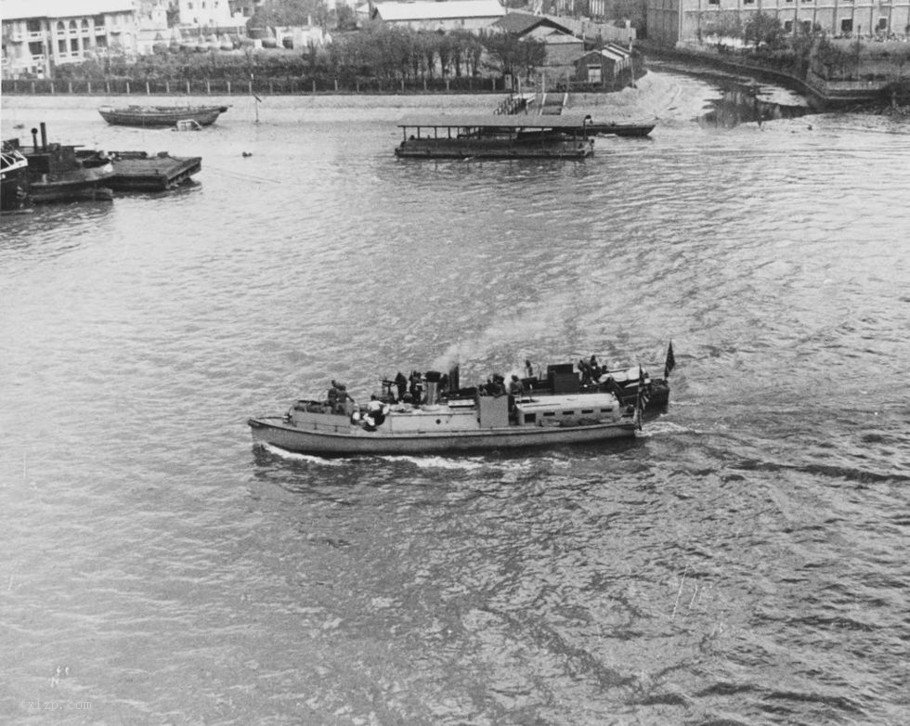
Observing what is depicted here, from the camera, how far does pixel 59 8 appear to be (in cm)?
18112

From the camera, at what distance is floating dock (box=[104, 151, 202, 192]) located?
97.4m

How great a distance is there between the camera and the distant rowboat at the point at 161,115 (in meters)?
136

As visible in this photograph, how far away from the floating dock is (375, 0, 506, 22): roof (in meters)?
72.6

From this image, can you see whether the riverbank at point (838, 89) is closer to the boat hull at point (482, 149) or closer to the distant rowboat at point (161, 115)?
the boat hull at point (482, 149)

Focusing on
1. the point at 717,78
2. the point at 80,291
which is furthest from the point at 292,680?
the point at 717,78

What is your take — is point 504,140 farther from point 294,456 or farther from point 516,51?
point 294,456

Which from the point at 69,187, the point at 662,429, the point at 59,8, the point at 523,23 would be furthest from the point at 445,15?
the point at 662,429

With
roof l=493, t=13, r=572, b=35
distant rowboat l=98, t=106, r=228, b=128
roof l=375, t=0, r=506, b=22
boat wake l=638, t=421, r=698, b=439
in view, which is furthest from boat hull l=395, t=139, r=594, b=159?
roof l=375, t=0, r=506, b=22

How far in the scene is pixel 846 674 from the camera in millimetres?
29547

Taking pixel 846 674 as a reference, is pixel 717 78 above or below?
above

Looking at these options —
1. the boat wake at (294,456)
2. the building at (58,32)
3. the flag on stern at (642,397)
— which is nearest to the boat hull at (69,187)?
the boat wake at (294,456)

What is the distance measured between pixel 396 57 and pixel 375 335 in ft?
317

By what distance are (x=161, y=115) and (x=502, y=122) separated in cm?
5127

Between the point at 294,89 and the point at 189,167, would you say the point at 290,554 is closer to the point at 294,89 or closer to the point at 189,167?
the point at 189,167
